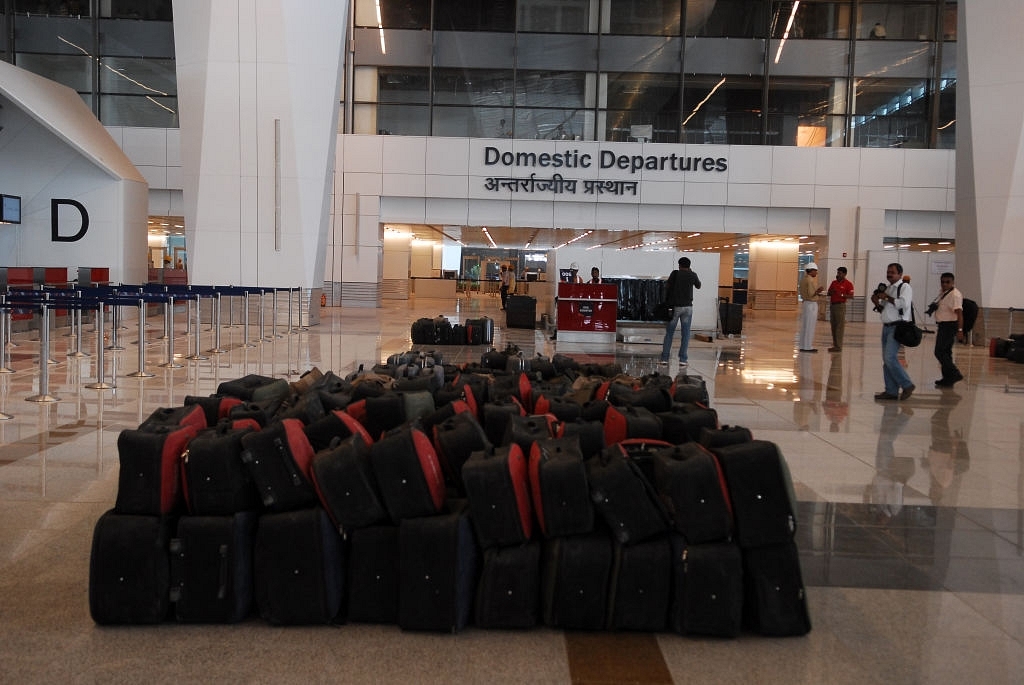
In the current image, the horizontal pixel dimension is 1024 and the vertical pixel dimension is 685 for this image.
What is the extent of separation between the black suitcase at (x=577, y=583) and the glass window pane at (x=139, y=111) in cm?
3318

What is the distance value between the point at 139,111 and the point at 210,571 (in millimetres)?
33682

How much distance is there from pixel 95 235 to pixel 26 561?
2045 cm

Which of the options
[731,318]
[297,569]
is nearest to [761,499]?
[297,569]

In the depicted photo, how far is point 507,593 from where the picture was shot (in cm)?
402

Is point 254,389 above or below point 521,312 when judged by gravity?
below

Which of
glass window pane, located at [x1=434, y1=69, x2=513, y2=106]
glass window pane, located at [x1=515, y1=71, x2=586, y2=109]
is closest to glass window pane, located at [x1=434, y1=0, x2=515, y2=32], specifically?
glass window pane, located at [x1=434, y1=69, x2=513, y2=106]

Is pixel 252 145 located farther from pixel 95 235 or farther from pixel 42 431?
pixel 42 431

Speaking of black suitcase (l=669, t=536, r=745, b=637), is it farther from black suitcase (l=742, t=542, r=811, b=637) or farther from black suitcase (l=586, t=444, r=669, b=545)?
black suitcase (l=586, t=444, r=669, b=545)

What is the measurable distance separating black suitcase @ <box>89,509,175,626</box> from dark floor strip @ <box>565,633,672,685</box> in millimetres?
1745

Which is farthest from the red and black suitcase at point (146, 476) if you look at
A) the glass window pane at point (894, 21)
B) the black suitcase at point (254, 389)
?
the glass window pane at point (894, 21)

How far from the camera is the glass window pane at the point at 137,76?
34406mm

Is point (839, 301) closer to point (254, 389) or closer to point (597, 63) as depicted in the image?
point (254, 389)

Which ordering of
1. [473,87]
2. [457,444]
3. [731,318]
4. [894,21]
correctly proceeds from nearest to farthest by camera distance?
[457,444] → [731,318] → [894,21] → [473,87]

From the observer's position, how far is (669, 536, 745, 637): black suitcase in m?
4.01
